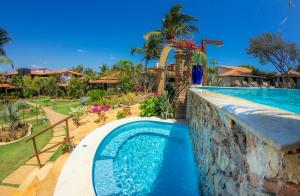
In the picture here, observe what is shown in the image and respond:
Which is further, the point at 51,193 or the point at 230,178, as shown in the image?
the point at 51,193

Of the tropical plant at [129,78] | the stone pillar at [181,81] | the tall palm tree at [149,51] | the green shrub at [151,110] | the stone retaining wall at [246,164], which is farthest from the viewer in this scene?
the tall palm tree at [149,51]

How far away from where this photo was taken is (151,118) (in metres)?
9.23

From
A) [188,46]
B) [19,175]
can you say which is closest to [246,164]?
[19,175]

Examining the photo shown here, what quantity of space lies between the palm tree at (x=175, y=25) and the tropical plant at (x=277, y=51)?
14898mm

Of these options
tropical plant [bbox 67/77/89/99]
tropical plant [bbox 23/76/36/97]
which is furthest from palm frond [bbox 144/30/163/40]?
tropical plant [bbox 23/76/36/97]

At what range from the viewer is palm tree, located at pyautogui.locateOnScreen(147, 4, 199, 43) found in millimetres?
23484

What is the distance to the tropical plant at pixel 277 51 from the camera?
31312mm

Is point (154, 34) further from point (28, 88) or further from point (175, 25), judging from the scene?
point (28, 88)

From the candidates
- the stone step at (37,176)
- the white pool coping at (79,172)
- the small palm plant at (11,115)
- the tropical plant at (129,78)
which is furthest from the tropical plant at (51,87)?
the stone step at (37,176)

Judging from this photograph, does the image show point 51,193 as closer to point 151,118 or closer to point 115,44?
point 151,118

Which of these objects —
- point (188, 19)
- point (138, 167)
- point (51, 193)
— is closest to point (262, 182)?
point (51, 193)

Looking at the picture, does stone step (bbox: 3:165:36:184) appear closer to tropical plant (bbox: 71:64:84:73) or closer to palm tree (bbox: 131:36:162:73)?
palm tree (bbox: 131:36:162:73)

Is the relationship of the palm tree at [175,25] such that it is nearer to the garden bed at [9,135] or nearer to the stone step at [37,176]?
the garden bed at [9,135]

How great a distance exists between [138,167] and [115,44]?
195ft
